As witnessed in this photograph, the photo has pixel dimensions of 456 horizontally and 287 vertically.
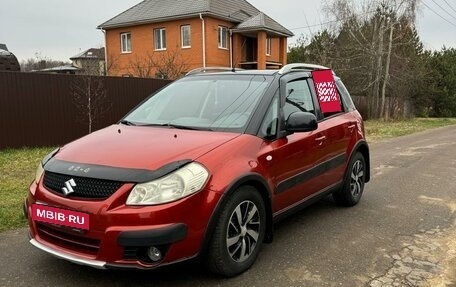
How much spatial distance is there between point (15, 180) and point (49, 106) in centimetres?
466

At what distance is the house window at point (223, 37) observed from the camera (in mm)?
28281

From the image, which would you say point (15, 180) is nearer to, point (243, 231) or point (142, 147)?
point (142, 147)

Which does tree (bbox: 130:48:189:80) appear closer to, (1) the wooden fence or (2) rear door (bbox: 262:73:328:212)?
(1) the wooden fence

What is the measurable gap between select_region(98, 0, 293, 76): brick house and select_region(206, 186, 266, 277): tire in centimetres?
2288

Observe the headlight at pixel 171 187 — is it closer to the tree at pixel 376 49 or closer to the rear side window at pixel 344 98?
the rear side window at pixel 344 98

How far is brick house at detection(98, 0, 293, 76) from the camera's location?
27.2 metres

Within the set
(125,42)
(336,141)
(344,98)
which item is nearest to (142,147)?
(336,141)

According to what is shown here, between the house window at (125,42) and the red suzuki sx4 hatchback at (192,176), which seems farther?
the house window at (125,42)

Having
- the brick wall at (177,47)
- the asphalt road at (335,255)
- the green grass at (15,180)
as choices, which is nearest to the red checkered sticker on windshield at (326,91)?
the asphalt road at (335,255)

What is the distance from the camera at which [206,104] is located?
440 cm

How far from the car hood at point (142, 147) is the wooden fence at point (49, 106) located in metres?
7.74

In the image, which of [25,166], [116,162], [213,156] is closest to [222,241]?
[213,156]

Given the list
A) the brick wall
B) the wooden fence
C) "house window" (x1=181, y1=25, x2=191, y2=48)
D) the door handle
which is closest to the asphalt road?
the door handle

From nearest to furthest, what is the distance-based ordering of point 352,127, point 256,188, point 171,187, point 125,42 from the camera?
point 171,187 < point 256,188 < point 352,127 < point 125,42
